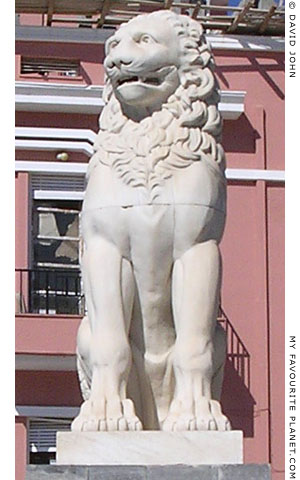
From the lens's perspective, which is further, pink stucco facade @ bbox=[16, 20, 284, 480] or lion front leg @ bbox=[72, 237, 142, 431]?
pink stucco facade @ bbox=[16, 20, 284, 480]

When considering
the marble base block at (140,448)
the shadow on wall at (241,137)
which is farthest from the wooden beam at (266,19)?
the marble base block at (140,448)

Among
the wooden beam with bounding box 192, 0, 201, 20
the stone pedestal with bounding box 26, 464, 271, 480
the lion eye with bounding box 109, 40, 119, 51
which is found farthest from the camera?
the wooden beam with bounding box 192, 0, 201, 20

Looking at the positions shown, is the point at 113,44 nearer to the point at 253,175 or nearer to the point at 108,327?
the point at 108,327

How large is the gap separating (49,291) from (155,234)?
1258 cm

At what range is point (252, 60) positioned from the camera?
2453 centimetres

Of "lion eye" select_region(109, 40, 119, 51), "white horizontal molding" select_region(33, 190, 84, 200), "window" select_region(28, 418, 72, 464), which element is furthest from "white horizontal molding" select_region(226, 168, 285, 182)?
"lion eye" select_region(109, 40, 119, 51)

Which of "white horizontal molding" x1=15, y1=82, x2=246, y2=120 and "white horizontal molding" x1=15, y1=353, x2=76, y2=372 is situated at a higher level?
"white horizontal molding" x1=15, y1=82, x2=246, y2=120

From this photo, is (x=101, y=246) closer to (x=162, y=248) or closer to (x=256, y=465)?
(x=162, y=248)

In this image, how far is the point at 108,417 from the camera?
1076 centimetres

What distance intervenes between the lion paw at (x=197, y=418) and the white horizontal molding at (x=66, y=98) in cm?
1306

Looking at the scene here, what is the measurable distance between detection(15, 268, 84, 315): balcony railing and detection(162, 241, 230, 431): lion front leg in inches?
476

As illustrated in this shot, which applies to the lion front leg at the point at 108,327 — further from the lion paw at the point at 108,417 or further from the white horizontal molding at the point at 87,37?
the white horizontal molding at the point at 87,37

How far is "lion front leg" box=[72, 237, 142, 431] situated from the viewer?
10883 millimetres

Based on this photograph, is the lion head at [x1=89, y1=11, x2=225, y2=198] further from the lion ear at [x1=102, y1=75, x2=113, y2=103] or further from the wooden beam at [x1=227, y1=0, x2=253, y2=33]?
the wooden beam at [x1=227, y1=0, x2=253, y2=33]
